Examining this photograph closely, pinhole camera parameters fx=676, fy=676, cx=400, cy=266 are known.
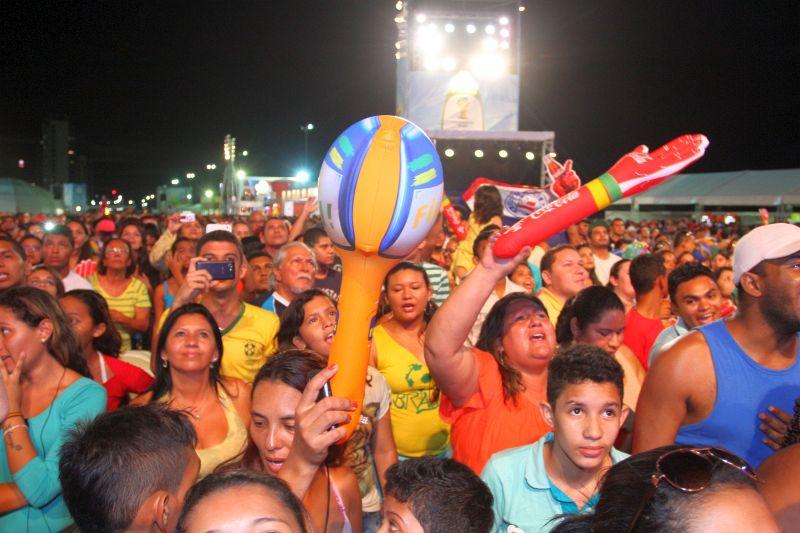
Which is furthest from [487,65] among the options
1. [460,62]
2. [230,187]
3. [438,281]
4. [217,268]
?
[230,187]

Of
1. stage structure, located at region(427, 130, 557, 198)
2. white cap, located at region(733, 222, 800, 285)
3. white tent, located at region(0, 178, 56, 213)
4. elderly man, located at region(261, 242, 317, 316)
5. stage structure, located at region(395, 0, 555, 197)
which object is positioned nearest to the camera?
white cap, located at region(733, 222, 800, 285)

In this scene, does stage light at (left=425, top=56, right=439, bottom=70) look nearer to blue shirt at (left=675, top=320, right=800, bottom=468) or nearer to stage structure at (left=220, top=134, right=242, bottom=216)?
A: blue shirt at (left=675, top=320, right=800, bottom=468)

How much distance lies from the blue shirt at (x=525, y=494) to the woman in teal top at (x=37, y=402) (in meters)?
1.75

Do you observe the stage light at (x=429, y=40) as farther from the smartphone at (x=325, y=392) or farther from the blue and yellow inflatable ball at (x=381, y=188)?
the smartphone at (x=325, y=392)

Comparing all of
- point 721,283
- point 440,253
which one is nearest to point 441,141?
point 440,253

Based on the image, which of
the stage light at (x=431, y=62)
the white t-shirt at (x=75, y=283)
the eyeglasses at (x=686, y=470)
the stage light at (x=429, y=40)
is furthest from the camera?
the stage light at (x=431, y=62)

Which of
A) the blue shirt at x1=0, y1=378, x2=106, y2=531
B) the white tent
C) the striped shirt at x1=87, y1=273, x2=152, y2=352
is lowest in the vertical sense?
the blue shirt at x1=0, y1=378, x2=106, y2=531

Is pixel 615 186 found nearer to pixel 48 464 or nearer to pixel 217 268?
pixel 48 464

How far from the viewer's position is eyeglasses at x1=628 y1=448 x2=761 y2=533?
1.35 m

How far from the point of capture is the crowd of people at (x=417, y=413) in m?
1.68

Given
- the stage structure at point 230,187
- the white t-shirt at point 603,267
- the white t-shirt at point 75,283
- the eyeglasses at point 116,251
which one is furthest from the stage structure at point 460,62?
the stage structure at point 230,187

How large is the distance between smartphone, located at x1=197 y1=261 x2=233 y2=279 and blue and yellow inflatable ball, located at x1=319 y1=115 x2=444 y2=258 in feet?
8.52

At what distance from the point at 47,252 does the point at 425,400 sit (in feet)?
14.4

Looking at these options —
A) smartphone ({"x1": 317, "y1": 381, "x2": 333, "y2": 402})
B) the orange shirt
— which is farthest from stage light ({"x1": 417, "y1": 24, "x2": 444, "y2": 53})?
smartphone ({"x1": 317, "y1": 381, "x2": 333, "y2": 402})
